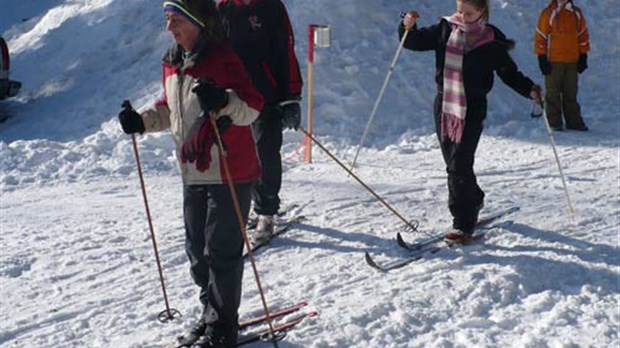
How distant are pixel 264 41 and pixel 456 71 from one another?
143 centimetres

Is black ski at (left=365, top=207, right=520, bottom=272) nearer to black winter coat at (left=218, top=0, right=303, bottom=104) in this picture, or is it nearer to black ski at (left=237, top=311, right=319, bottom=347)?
black ski at (left=237, top=311, right=319, bottom=347)

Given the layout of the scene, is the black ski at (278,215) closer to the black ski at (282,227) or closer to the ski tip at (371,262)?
the black ski at (282,227)

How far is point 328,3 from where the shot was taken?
13.1 m

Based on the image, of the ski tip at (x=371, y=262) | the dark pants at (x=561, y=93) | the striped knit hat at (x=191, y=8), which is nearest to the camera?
the striped knit hat at (x=191, y=8)

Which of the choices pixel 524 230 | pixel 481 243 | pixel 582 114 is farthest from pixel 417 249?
pixel 582 114

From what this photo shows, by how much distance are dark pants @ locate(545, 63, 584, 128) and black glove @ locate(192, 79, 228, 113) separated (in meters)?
7.79

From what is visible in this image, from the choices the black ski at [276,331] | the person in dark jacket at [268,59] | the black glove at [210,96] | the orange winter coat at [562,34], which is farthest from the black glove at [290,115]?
the orange winter coat at [562,34]

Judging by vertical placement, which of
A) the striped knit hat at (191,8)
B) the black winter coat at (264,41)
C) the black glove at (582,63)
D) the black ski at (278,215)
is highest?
the striped knit hat at (191,8)

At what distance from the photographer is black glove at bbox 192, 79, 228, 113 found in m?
4.20

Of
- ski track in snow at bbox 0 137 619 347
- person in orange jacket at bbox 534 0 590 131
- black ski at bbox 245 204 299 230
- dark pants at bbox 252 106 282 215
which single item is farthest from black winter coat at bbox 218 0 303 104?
person in orange jacket at bbox 534 0 590 131

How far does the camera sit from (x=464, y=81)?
6.22 m

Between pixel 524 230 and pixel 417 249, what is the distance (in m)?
0.99

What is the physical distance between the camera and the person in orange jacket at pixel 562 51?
11.2m

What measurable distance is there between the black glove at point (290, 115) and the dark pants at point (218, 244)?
1803mm
